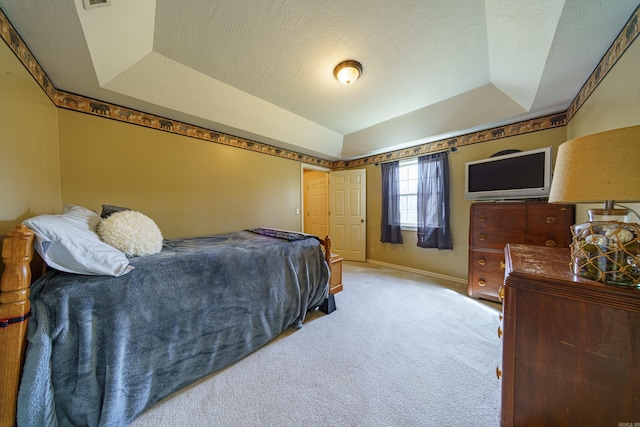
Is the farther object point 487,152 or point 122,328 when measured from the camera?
point 487,152

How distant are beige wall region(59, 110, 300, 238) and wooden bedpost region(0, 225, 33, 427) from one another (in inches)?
62.5

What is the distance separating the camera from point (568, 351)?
2.29ft

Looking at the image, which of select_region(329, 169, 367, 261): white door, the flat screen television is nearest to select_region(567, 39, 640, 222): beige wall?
the flat screen television

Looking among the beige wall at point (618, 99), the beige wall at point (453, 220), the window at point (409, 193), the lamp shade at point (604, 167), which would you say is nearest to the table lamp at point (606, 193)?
the lamp shade at point (604, 167)

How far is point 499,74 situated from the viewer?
2.02m

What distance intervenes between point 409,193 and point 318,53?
8.81 feet

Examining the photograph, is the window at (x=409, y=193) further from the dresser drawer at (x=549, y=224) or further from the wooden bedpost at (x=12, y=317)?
the wooden bedpost at (x=12, y=317)

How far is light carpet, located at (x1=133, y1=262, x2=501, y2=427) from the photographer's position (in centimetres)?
114

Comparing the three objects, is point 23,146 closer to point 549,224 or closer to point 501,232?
point 501,232

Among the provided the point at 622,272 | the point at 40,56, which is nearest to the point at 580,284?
the point at 622,272

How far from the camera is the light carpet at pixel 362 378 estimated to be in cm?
114

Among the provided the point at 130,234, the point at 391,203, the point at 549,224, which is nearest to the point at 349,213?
the point at 391,203

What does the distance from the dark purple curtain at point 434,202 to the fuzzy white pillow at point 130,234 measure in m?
3.53

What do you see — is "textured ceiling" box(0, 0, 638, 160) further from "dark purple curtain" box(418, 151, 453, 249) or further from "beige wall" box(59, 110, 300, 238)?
"dark purple curtain" box(418, 151, 453, 249)
